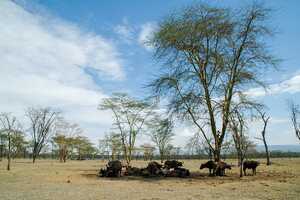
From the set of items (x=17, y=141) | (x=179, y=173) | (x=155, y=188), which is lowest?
(x=155, y=188)

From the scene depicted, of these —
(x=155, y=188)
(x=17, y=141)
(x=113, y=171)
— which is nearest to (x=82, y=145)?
(x=17, y=141)

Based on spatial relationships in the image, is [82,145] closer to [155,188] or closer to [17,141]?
[17,141]

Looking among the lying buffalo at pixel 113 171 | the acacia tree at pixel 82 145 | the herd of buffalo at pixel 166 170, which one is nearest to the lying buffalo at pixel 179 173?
the herd of buffalo at pixel 166 170

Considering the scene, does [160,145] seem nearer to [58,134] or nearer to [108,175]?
[58,134]

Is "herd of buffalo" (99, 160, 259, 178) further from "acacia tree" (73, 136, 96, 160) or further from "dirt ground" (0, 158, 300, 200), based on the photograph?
"acacia tree" (73, 136, 96, 160)

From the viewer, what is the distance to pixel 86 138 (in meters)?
93.8

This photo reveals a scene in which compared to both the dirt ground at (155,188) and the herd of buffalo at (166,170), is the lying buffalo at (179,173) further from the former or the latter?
the dirt ground at (155,188)

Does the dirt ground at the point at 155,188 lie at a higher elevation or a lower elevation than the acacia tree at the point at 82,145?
lower

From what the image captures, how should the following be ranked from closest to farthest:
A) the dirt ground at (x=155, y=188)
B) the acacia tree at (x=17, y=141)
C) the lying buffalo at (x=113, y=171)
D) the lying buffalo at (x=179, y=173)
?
the dirt ground at (x=155, y=188) < the lying buffalo at (x=179, y=173) < the lying buffalo at (x=113, y=171) < the acacia tree at (x=17, y=141)

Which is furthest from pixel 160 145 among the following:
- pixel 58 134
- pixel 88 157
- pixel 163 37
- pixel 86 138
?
pixel 88 157

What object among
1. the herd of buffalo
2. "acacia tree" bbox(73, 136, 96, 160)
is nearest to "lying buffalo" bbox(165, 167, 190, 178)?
the herd of buffalo

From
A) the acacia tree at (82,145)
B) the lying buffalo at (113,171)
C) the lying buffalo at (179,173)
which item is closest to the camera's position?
the lying buffalo at (179,173)

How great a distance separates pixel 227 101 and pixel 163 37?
6.18m

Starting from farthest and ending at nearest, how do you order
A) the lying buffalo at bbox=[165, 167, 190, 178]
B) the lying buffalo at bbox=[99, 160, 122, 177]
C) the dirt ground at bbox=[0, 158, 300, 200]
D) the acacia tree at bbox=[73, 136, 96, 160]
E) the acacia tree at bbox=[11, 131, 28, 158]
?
1. the acacia tree at bbox=[73, 136, 96, 160]
2. the acacia tree at bbox=[11, 131, 28, 158]
3. the lying buffalo at bbox=[99, 160, 122, 177]
4. the lying buffalo at bbox=[165, 167, 190, 178]
5. the dirt ground at bbox=[0, 158, 300, 200]
